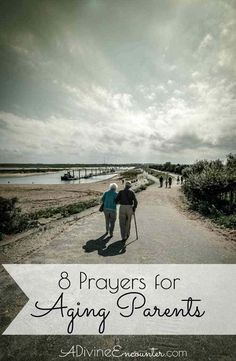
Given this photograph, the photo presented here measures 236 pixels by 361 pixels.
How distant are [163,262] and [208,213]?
895 centimetres

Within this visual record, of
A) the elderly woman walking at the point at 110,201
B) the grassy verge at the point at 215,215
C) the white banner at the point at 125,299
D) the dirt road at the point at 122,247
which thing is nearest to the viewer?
the white banner at the point at 125,299

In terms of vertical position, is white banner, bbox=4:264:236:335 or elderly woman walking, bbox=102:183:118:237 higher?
elderly woman walking, bbox=102:183:118:237

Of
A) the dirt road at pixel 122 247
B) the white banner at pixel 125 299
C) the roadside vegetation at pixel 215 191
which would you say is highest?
the roadside vegetation at pixel 215 191

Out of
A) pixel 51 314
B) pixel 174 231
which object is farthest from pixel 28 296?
pixel 174 231

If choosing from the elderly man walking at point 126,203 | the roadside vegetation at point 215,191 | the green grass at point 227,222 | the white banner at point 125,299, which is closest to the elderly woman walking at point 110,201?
the elderly man walking at point 126,203

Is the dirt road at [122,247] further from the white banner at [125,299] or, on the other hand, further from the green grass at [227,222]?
the green grass at [227,222]

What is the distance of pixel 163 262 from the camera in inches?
250

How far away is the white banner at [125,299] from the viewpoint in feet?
12.8

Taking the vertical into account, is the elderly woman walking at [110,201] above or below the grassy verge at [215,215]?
above

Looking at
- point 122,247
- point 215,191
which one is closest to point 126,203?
point 122,247

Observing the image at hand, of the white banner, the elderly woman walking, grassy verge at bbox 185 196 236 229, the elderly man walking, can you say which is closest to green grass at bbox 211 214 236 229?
grassy verge at bbox 185 196 236 229

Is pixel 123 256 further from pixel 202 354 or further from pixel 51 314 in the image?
pixel 202 354

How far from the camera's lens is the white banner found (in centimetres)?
391

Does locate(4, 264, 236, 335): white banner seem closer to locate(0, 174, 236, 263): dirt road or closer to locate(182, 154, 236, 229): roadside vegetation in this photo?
locate(0, 174, 236, 263): dirt road
